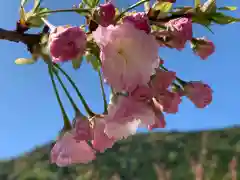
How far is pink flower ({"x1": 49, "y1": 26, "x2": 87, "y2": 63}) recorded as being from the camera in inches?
22.3

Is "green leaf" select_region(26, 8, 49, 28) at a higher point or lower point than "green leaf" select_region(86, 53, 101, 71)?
higher

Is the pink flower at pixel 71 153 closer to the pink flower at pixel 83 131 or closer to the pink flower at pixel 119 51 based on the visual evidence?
the pink flower at pixel 83 131

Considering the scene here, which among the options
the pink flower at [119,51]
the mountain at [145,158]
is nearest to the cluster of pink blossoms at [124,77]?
the pink flower at [119,51]

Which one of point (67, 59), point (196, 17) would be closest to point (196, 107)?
point (196, 17)

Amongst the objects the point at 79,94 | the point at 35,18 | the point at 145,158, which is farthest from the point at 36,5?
the point at 145,158

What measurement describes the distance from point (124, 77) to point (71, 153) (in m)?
0.16

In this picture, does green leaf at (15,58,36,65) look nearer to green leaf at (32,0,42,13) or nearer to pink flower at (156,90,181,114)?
green leaf at (32,0,42,13)

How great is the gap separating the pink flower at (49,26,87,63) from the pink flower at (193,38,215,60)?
214 mm

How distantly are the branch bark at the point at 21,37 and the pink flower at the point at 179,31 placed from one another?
5.9 inches

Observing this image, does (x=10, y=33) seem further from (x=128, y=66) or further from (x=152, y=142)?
(x=152, y=142)

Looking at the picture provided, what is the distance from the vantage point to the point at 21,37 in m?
0.61

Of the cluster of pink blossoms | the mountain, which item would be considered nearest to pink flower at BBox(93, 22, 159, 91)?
the cluster of pink blossoms

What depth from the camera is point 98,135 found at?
67cm

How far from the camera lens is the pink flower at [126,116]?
0.62 meters
